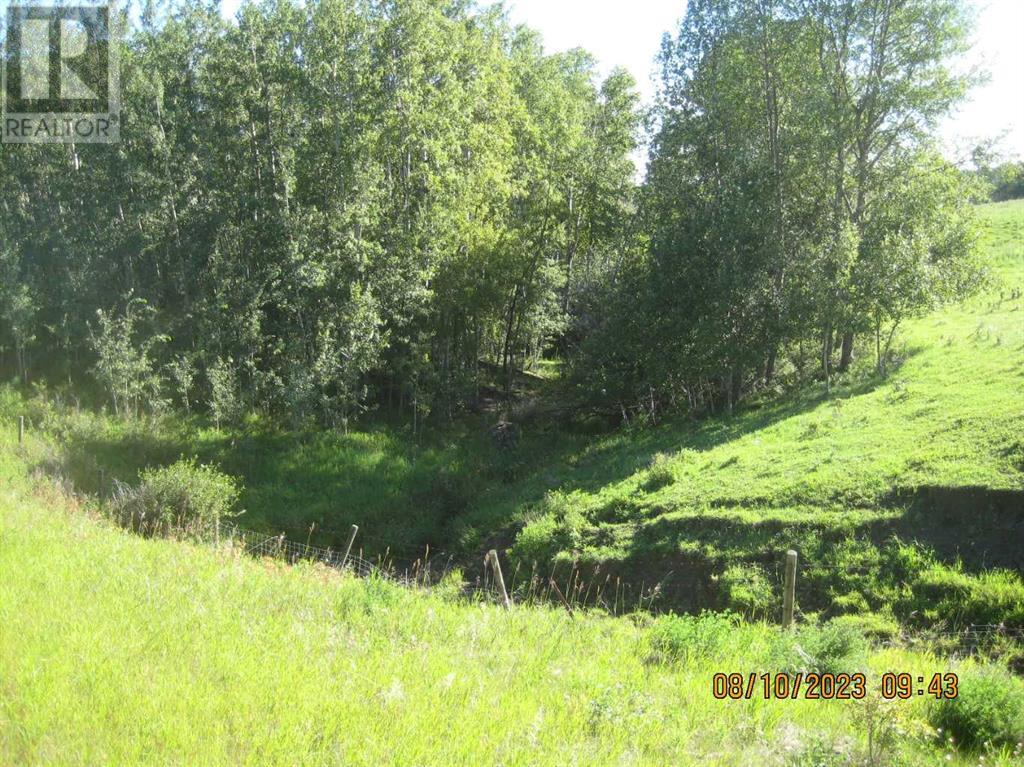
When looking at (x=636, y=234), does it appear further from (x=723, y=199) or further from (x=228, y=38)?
(x=228, y=38)

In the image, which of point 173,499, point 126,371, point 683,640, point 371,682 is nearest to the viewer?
point 371,682

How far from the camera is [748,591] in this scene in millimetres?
13148

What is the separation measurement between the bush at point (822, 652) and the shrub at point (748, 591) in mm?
5042

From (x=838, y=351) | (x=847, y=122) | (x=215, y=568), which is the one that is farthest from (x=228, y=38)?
(x=838, y=351)

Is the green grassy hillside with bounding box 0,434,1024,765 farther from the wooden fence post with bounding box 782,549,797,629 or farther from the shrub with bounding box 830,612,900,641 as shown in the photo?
the shrub with bounding box 830,612,900,641

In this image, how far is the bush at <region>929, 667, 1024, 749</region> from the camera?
19.8ft

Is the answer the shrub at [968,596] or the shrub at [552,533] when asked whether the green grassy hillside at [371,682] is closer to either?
the shrub at [968,596]

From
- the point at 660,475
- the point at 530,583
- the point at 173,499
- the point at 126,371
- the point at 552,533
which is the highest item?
the point at 126,371

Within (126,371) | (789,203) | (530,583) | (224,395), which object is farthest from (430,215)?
(530,583)

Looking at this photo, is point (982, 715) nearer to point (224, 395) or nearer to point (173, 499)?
point (173, 499)

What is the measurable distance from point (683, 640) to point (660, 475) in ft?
38.2

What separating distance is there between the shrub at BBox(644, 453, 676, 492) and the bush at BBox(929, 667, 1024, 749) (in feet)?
40.4

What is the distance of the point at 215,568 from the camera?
8258 mm
